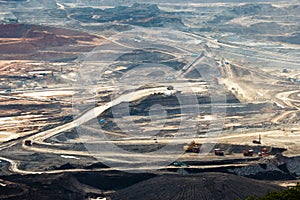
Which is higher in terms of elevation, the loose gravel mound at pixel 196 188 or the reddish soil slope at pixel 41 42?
the reddish soil slope at pixel 41 42

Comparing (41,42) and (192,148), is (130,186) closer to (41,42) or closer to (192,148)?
(192,148)

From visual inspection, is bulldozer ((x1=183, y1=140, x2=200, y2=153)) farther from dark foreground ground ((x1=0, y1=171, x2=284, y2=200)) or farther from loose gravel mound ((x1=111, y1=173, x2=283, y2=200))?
loose gravel mound ((x1=111, y1=173, x2=283, y2=200))

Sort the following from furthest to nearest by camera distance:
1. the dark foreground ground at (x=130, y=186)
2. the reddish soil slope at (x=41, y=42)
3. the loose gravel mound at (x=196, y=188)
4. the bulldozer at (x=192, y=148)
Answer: the reddish soil slope at (x=41, y=42), the bulldozer at (x=192, y=148), the dark foreground ground at (x=130, y=186), the loose gravel mound at (x=196, y=188)

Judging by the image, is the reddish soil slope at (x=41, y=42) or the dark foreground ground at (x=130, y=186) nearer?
the dark foreground ground at (x=130, y=186)

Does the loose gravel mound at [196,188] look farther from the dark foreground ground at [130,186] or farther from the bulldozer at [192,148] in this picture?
the bulldozer at [192,148]

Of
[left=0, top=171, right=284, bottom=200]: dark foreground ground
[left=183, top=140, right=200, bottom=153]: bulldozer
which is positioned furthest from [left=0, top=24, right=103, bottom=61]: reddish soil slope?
[left=0, top=171, right=284, bottom=200]: dark foreground ground

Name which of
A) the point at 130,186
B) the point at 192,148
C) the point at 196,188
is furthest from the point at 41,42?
the point at 196,188

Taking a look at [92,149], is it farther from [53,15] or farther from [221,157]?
[53,15]

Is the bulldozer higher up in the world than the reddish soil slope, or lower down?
lower down

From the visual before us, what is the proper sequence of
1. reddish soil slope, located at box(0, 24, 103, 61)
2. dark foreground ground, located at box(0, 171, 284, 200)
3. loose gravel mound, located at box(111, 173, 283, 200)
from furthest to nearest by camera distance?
reddish soil slope, located at box(0, 24, 103, 61) < dark foreground ground, located at box(0, 171, 284, 200) < loose gravel mound, located at box(111, 173, 283, 200)

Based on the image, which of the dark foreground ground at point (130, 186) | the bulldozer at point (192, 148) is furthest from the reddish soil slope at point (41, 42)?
the dark foreground ground at point (130, 186)
